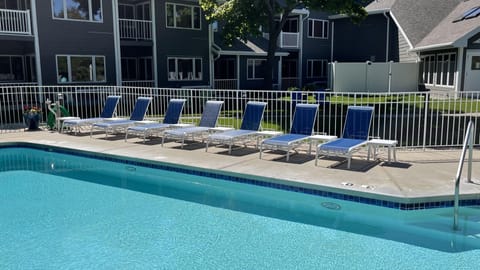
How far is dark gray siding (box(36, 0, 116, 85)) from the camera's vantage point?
61.1 ft

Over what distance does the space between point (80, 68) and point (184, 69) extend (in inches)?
241

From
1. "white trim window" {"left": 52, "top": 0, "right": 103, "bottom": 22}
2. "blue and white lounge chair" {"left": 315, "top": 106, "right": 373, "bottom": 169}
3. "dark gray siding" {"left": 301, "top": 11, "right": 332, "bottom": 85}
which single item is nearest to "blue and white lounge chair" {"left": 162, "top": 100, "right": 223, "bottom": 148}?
"blue and white lounge chair" {"left": 315, "top": 106, "right": 373, "bottom": 169}

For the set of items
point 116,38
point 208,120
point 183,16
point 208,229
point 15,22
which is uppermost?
point 183,16

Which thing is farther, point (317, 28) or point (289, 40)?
point (317, 28)

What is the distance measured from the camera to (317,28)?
35406mm

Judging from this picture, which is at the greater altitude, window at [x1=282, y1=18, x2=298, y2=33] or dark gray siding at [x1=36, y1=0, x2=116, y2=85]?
window at [x1=282, y1=18, x2=298, y2=33]

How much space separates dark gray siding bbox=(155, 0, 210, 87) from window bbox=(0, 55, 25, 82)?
695 centimetres

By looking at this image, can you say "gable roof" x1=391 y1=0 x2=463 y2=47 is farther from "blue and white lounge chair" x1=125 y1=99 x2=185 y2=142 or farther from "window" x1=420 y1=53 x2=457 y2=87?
"blue and white lounge chair" x1=125 y1=99 x2=185 y2=142

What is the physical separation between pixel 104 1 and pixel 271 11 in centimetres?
819

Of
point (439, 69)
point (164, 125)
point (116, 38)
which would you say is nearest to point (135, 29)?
point (116, 38)

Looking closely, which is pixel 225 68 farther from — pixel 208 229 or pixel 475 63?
pixel 208 229

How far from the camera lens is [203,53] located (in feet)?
81.1

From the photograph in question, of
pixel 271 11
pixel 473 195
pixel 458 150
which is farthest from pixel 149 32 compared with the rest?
pixel 473 195

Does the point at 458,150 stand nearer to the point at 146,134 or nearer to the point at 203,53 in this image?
the point at 146,134
